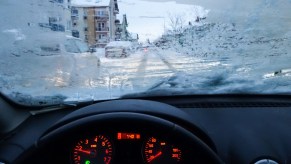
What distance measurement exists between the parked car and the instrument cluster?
952 millimetres

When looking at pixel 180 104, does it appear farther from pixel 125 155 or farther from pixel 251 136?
pixel 125 155

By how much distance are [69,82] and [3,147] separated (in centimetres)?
84

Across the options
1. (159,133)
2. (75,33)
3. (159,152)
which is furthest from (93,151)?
(75,33)

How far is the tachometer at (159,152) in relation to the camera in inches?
114

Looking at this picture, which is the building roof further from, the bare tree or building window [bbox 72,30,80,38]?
the bare tree

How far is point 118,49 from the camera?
3660mm

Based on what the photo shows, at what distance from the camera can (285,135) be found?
355 cm

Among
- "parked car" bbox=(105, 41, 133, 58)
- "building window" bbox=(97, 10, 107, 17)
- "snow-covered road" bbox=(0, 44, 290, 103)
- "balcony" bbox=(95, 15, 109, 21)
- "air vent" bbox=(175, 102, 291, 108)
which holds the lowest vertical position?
"air vent" bbox=(175, 102, 291, 108)

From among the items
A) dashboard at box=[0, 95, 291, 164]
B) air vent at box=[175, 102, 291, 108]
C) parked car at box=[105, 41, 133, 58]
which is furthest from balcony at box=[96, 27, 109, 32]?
air vent at box=[175, 102, 291, 108]

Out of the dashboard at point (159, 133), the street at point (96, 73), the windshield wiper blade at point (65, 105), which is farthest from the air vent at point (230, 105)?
the windshield wiper blade at point (65, 105)

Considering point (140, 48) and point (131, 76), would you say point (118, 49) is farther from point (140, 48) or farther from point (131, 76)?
point (131, 76)

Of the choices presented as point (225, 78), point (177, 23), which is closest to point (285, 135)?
point (225, 78)

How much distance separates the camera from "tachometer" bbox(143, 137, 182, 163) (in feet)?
9.50

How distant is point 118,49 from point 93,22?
327 mm
